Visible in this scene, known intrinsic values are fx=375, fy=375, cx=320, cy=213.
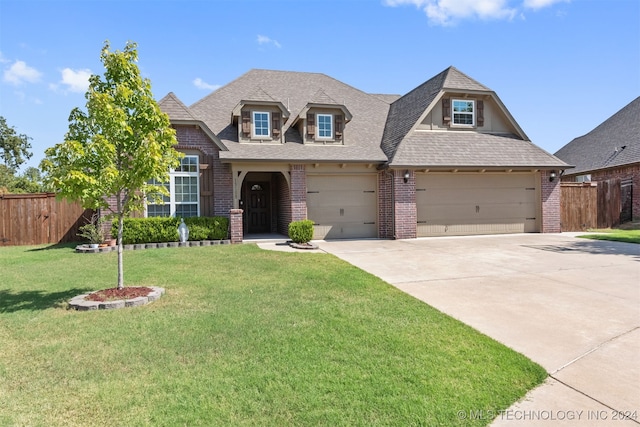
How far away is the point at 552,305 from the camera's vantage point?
5.59m

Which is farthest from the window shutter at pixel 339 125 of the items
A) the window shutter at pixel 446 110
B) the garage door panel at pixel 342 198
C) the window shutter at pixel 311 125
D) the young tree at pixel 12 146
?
the young tree at pixel 12 146

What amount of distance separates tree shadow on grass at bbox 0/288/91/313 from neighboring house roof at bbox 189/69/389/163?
7.73 metres

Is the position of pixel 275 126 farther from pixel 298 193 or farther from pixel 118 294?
pixel 118 294

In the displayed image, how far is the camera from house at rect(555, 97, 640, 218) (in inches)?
797

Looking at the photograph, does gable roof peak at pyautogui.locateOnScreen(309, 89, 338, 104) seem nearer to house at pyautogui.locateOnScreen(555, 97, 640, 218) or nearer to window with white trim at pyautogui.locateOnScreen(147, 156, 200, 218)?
window with white trim at pyautogui.locateOnScreen(147, 156, 200, 218)

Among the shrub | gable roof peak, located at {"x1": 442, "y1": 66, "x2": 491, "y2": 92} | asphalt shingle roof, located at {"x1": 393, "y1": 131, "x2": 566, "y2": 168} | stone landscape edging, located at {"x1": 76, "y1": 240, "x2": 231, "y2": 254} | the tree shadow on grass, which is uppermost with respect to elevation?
gable roof peak, located at {"x1": 442, "y1": 66, "x2": 491, "y2": 92}

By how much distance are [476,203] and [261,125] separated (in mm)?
9418

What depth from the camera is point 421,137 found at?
1556 cm

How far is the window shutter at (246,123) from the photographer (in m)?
14.6

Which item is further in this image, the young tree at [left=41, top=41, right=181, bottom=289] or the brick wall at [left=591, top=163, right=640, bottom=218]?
the brick wall at [left=591, top=163, right=640, bottom=218]

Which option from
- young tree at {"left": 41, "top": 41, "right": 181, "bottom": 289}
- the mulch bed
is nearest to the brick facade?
young tree at {"left": 41, "top": 41, "right": 181, "bottom": 289}

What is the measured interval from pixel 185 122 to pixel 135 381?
11516 millimetres

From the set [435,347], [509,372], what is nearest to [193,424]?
[435,347]

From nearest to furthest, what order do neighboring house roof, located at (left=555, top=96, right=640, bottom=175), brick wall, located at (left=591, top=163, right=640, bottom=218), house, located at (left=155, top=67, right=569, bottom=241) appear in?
house, located at (left=155, top=67, right=569, bottom=241), brick wall, located at (left=591, top=163, right=640, bottom=218), neighboring house roof, located at (left=555, top=96, right=640, bottom=175)
